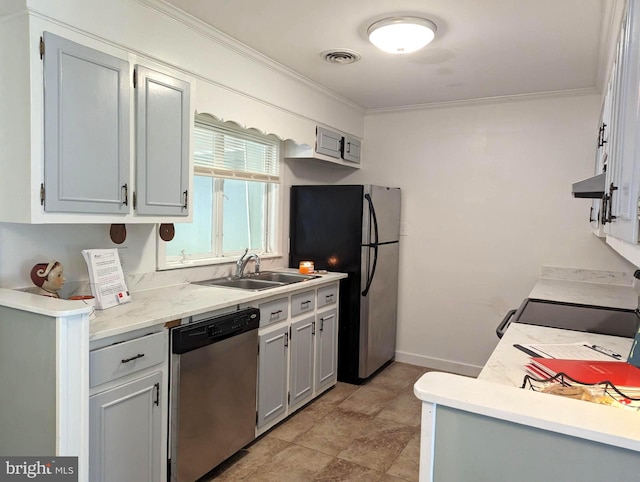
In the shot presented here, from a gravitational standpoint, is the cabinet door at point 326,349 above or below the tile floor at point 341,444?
above

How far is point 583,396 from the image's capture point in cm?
120

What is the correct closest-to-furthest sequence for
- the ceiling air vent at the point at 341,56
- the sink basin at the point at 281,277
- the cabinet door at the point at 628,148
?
the cabinet door at the point at 628,148 → the ceiling air vent at the point at 341,56 → the sink basin at the point at 281,277

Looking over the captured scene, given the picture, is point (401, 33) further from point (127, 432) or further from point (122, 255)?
point (127, 432)

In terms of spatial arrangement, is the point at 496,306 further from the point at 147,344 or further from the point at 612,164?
the point at 147,344

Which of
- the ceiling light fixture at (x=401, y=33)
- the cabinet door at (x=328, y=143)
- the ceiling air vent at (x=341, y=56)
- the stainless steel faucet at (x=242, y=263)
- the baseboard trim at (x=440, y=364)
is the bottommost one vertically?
the baseboard trim at (x=440, y=364)

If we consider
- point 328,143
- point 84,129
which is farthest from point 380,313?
point 84,129

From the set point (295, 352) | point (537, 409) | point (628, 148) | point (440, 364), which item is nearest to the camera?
point (537, 409)

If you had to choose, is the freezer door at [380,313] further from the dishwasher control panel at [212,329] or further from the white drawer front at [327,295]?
the dishwasher control panel at [212,329]

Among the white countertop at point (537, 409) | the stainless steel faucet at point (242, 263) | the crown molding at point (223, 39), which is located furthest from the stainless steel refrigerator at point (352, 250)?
the white countertop at point (537, 409)

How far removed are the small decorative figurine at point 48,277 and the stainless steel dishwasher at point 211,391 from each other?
550 mm

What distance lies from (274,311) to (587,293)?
2.16 m

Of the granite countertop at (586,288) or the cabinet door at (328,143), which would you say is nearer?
the granite countertop at (586,288)

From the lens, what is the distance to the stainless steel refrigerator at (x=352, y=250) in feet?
12.1

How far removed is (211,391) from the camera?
90.1 inches
